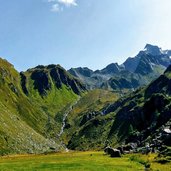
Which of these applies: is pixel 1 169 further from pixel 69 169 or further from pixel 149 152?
pixel 149 152

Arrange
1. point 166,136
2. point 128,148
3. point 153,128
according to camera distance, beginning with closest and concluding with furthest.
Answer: point 166,136, point 128,148, point 153,128

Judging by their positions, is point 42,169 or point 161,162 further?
point 161,162

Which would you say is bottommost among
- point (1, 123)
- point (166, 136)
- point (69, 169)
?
point (69, 169)

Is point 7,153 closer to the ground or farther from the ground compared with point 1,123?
closer to the ground

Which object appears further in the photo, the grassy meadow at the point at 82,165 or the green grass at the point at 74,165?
the grassy meadow at the point at 82,165

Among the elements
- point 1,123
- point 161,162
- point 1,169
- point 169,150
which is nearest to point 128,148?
point 169,150

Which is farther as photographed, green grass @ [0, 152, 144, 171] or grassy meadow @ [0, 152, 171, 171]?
grassy meadow @ [0, 152, 171, 171]

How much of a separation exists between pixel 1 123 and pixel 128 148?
82.8m

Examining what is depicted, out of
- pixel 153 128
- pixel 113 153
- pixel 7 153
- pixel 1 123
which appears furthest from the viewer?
pixel 1 123

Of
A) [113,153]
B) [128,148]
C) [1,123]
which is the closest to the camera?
[113,153]

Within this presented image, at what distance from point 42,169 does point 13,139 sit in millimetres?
109975

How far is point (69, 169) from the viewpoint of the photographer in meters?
68.0

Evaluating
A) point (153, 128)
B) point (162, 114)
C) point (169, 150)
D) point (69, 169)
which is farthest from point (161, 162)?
point (162, 114)

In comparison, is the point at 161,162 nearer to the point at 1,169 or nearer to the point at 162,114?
the point at 1,169
